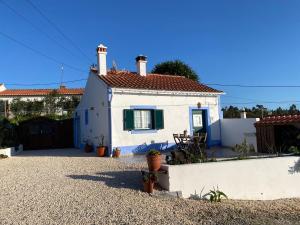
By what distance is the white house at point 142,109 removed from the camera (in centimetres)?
1532

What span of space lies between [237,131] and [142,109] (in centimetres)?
532

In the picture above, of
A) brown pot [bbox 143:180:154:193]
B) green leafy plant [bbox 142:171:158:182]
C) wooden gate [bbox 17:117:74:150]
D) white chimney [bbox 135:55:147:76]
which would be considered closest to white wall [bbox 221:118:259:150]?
white chimney [bbox 135:55:147:76]

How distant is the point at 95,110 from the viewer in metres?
17.5

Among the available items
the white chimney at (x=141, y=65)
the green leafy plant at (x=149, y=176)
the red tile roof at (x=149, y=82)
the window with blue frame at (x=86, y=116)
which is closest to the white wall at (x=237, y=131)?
the red tile roof at (x=149, y=82)

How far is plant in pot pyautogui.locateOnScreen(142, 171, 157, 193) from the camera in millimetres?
7701

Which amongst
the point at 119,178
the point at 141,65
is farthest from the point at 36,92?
the point at 119,178

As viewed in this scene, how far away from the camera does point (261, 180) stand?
29.1 ft

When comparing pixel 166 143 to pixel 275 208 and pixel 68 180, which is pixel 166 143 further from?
pixel 275 208

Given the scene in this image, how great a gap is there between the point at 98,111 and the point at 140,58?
14.6 ft

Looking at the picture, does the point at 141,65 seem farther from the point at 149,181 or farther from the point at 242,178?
the point at 149,181

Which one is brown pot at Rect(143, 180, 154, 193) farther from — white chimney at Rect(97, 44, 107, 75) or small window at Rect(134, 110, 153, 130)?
white chimney at Rect(97, 44, 107, 75)

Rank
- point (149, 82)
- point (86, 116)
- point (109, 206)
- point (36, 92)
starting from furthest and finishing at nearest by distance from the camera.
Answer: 1. point (36, 92)
2. point (86, 116)
3. point (149, 82)
4. point (109, 206)

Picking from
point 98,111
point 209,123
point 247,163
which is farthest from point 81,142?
point 247,163

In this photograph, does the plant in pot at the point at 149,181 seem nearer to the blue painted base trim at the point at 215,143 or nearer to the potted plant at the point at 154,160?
the potted plant at the point at 154,160
